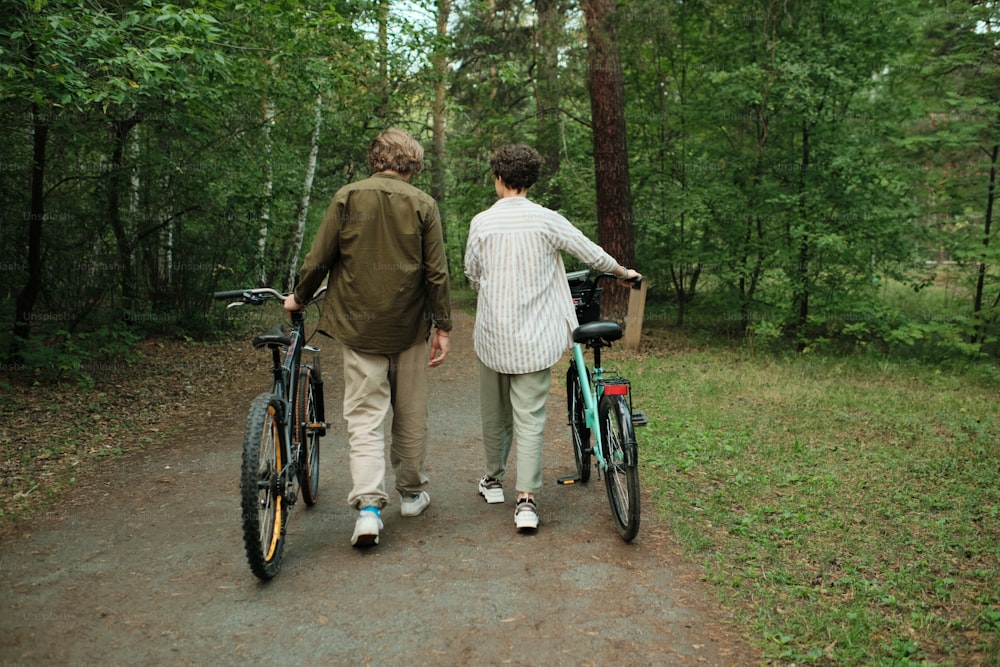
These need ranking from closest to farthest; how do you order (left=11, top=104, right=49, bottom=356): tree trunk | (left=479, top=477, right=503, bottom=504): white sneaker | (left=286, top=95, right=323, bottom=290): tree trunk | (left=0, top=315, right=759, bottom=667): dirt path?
(left=0, top=315, right=759, bottom=667): dirt path < (left=479, top=477, right=503, bottom=504): white sneaker < (left=11, top=104, right=49, bottom=356): tree trunk < (left=286, top=95, right=323, bottom=290): tree trunk

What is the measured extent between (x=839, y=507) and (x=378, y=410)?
2871mm

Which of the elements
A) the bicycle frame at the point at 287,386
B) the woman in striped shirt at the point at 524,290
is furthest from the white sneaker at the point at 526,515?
the bicycle frame at the point at 287,386

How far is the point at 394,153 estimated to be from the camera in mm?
3941

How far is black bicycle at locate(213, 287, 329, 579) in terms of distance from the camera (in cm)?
323

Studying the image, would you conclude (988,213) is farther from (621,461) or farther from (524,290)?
(524,290)

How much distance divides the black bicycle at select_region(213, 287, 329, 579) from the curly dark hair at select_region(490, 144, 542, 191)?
1167 mm

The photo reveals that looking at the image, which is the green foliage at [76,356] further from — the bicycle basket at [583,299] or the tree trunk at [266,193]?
the bicycle basket at [583,299]

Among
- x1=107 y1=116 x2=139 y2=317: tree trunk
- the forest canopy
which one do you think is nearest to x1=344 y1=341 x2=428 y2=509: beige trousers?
the forest canopy

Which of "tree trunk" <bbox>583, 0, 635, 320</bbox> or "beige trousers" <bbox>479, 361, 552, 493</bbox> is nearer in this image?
"beige trousers" <bbox>479, 361, 552, 493</bbox>

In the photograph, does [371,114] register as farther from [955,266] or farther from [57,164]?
[955,266]

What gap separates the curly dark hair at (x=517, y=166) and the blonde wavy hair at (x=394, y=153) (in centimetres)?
43

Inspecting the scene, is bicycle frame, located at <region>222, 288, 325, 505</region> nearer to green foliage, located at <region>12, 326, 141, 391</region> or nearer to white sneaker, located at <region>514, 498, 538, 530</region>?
white sneaker, located at <region>514, 498, 538, 530</region>

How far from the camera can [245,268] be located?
481 inches

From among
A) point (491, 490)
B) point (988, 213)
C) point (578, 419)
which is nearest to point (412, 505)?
point (491, 490)
